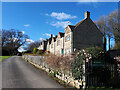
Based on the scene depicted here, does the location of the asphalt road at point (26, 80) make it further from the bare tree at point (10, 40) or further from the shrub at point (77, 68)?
the bare tree at point (10, 40)

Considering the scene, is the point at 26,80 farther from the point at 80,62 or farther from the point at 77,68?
the point at 80,62

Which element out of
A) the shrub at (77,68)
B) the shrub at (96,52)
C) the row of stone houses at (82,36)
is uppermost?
the row of stone houses at (82,36)

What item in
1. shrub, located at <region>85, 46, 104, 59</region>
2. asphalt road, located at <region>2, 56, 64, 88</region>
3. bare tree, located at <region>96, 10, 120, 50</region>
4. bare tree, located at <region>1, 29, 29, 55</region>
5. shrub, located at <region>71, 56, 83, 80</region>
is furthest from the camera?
bare tree, located at <region>1, 29, 29, 55</region>

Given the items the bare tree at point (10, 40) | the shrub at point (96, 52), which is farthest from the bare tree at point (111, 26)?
the bare tree at point (10, 40)

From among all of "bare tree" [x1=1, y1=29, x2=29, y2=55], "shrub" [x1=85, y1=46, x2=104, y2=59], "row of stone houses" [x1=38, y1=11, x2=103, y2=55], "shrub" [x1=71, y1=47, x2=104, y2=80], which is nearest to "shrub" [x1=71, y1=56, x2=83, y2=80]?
"shrub" [x1=71, y1=47, x2=104, y2=80]

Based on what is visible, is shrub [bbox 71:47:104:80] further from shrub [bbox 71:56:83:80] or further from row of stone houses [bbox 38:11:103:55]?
row of stone houses [bbox 38:11:103:55]

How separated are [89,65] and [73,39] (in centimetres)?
1541

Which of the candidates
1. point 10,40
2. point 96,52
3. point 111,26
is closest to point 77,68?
point 96,52

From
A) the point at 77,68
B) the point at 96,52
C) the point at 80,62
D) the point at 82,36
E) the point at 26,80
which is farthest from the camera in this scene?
the point at 82,36

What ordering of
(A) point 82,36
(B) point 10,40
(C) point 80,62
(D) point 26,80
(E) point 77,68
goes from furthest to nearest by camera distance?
1. (B) point 10,40
2. (A) point 82,36
3. (D) point 26,80
4. (E) point 77,68
5. (C) point 80,62

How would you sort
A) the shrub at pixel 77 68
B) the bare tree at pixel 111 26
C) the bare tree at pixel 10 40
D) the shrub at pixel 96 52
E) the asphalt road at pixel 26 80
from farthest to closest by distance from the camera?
the bare tree at pixel 10 40, the bare tree at pixel 111 26, the shrub at pixel 96 52, the asphalt road at pixel 26 80, the shrub at pixel 77 68

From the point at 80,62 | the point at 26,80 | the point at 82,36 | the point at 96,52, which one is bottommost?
the point at 26,80

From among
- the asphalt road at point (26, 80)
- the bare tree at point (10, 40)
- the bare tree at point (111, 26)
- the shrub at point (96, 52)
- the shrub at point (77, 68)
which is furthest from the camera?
the bare tree at point (10, 40)

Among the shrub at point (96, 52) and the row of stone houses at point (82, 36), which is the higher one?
the row of stone houses at point (82, 36)
